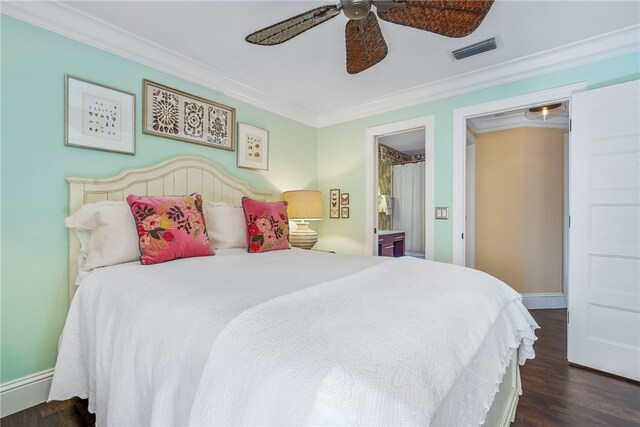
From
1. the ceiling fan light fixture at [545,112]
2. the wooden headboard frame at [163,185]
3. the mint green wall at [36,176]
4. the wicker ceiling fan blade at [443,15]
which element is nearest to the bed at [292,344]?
the mint green wall at [36,176]

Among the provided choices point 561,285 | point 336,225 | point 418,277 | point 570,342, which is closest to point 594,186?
point 570,342

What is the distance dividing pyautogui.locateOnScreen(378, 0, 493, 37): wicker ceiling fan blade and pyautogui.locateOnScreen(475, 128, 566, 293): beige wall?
2.94 meters

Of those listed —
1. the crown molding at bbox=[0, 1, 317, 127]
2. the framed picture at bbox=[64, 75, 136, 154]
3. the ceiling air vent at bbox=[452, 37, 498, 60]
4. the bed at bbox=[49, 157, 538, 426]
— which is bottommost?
the bed at bbox=[49, 157, 538, 426]

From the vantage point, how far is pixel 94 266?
173 cm

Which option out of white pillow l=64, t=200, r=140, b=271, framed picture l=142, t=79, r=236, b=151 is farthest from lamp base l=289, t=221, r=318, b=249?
white pillow l=64, t=200, r=140, b=271

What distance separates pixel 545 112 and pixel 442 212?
168 cm

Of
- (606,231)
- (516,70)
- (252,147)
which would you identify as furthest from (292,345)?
(516,70)

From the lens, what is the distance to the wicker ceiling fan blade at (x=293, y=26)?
147 cm

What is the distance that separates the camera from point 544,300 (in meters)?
3.73

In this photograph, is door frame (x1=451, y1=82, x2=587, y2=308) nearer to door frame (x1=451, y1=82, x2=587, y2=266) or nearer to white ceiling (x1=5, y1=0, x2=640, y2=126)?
door frame (x1=451, y1=82, x2=587, y2=266)

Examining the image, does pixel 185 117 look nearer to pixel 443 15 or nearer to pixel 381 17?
pixel 381 17

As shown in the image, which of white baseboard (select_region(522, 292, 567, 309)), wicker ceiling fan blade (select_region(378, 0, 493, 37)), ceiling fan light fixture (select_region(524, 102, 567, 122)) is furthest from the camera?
white baseboard (select_region(522, 292, 567, 309))

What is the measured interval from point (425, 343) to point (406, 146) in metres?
5.21

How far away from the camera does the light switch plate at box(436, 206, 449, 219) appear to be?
2947 millimetres
